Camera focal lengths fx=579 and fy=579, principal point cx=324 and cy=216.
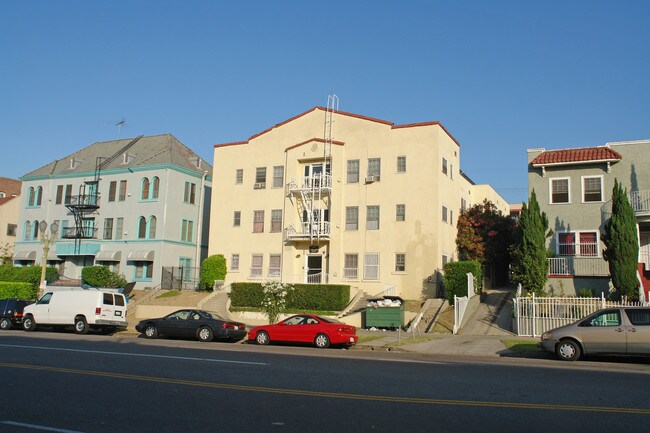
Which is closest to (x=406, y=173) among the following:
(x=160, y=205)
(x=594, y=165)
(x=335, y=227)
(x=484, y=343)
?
(x=335, y=227)

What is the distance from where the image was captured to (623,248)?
83.3 ft

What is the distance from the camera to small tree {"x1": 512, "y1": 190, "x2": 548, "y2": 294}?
90.2 feet

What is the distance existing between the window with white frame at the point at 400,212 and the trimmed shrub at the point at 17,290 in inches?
1050

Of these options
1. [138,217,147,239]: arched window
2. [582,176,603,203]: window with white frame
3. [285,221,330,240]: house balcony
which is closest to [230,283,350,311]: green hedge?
[285,221,330,240]: house balcony

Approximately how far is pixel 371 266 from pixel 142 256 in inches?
693

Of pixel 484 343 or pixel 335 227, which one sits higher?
pixel 335 227

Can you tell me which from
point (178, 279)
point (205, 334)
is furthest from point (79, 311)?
point (178, 279)

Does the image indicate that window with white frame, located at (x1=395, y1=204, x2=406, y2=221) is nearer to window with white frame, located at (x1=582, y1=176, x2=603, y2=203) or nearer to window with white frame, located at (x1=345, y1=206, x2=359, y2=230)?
window with white frame, located at (x1=345, y1=206, x2=359, y2=230)

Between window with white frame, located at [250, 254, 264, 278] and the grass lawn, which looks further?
window with white frame, located at [250, 254, 264, 278]

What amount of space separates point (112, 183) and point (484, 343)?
33978 millimetres

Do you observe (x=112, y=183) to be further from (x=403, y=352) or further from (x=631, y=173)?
(x=631, y=173)

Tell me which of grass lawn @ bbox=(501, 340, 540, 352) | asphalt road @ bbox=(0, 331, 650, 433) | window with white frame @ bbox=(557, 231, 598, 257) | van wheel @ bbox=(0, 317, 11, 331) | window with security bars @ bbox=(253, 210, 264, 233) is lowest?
van wheel @ bbox=(0, 317, 11, 331)

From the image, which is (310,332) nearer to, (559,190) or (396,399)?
(396,399)

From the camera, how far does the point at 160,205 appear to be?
141ft
